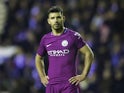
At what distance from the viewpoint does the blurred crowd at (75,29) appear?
1250cm

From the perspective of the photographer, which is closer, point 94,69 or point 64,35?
point 64,35

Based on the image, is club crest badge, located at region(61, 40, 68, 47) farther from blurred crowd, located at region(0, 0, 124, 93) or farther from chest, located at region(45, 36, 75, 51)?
blurred crowd, located at region(0, 0, 124, 93)

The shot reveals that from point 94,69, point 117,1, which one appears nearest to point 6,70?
point 94,69

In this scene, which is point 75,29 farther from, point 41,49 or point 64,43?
point 64,43

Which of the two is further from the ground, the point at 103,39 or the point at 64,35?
the point at 64,35

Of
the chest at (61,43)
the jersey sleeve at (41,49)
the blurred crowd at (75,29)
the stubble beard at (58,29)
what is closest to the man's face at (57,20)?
the stubble beard at (58,29)

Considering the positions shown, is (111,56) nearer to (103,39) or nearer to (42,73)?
(103,39)

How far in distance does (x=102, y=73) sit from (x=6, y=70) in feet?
7.21

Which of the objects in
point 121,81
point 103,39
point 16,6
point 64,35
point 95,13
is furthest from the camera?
point 16,6

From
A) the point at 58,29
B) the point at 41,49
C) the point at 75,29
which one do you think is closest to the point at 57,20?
the point at 58,29

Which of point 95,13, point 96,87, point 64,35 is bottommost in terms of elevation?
point 96,87

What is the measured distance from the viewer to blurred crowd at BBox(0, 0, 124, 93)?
12.5 metres

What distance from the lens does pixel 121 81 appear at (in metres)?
12.1

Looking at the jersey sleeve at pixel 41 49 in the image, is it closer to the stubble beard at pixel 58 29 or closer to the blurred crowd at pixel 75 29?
the stubble beard at pixel 58 29
